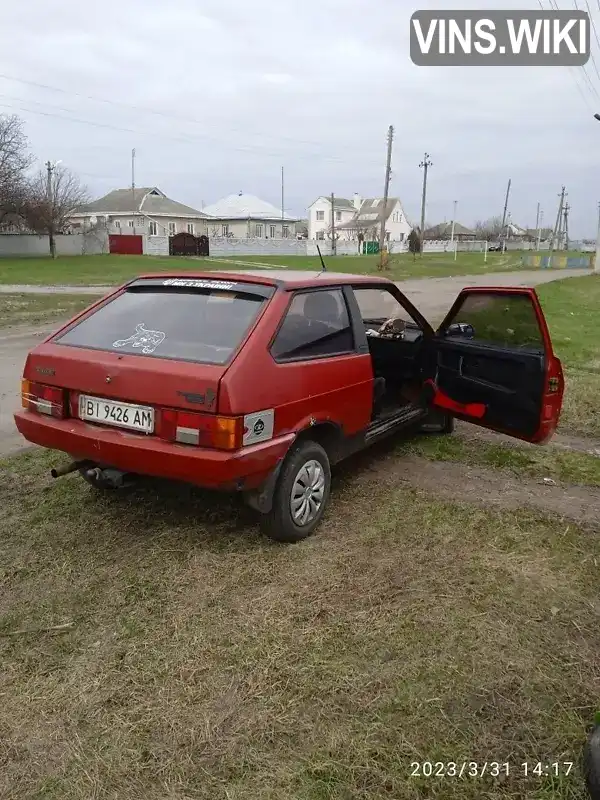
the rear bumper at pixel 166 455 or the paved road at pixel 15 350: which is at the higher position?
→ the rear bumper at pixel 166 455

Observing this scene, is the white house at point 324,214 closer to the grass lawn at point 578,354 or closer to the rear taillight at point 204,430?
the grass lawn at point 578,354

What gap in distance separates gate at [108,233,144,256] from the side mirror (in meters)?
54.2

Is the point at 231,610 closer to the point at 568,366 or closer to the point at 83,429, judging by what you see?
the point at 83,429

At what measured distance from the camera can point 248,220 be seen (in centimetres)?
7400

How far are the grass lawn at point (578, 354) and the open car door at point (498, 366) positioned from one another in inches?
77.2

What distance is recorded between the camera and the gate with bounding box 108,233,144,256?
2212 inches

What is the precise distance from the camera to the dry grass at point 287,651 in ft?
7.39

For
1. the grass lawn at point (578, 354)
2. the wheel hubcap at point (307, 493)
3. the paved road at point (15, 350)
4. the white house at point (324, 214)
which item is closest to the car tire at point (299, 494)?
the wheel hubcap at point (307, 493)

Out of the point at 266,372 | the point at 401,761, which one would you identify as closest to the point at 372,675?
the point at 401,761

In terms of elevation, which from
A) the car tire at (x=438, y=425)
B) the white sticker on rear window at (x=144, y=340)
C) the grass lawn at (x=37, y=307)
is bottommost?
the car tire at (x=438, y=425)

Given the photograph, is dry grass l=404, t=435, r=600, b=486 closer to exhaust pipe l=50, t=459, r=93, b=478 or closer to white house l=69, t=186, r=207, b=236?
exhaust pipe l=50, t=459, r=93, b=478

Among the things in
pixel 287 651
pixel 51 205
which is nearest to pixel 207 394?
pixel 287 651

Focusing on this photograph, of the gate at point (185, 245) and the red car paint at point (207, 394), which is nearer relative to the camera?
the red car paint at point (207, 394)

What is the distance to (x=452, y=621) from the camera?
10.0 ft
